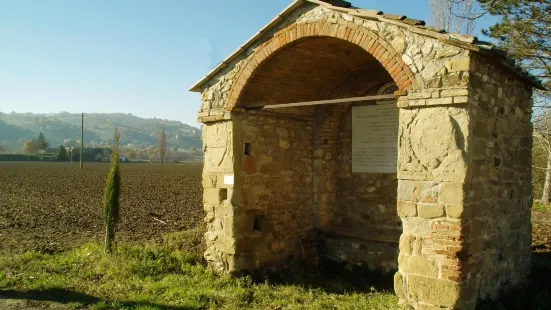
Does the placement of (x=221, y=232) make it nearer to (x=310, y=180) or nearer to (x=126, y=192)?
(x=310, y=180)

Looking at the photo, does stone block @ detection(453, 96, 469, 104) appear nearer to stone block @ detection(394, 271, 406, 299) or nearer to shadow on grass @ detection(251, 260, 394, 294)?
stone block @ detection(394, 271, 406, 299)

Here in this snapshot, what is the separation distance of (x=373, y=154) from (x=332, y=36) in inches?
104

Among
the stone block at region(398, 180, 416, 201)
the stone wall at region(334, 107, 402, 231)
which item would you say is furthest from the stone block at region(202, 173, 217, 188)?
the stone block at region(398, 180, 416, 201)

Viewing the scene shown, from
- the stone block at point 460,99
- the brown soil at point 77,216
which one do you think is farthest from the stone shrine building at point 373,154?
the brown soil at point 77,216

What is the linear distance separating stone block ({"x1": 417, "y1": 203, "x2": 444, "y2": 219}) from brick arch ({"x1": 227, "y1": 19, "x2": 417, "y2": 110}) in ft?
4.44

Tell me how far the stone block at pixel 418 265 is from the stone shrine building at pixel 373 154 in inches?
0.6

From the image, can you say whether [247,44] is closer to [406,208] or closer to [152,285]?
[406,208]

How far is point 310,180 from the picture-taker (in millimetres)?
8062

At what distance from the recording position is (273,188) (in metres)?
7.37

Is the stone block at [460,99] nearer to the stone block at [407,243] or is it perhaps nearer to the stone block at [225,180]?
the stone block at [407,243]

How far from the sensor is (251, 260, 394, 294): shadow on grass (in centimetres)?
672

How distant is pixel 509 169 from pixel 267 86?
371 cm

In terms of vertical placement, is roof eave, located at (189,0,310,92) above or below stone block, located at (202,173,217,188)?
above

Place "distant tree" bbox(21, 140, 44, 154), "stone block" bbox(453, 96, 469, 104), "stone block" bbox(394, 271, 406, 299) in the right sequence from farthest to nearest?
"distant tree" bbox(21, 140, 44, 154) < "stone block" bbox(394, 271, 406, 299) < "stone block" bbox(453, 96, 469, 104)
